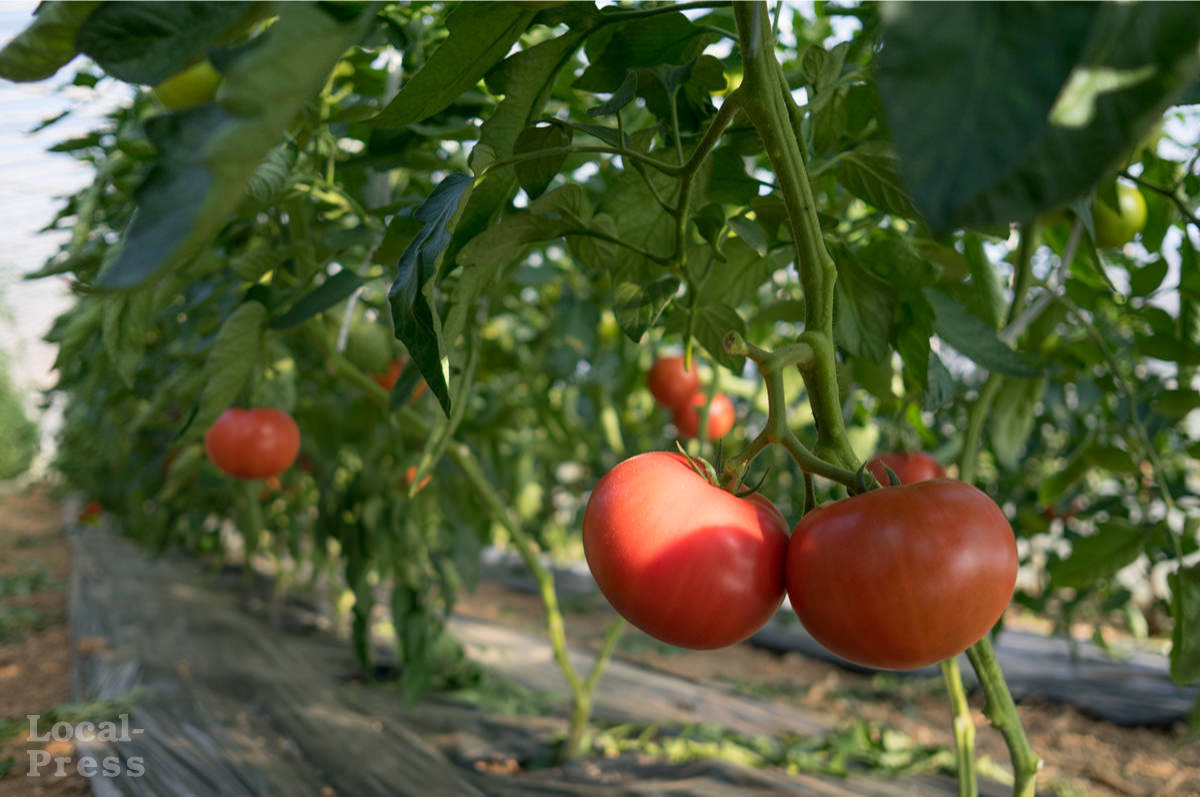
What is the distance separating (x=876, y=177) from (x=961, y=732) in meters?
0.47

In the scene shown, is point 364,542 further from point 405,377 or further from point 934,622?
point 934,622

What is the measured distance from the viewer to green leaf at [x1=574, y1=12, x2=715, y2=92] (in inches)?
18.4

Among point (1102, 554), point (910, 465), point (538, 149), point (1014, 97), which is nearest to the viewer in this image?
point (1014, 97)

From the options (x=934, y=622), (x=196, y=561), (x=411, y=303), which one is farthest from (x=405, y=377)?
(x=196, y=561)

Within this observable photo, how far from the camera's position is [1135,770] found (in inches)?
68.8

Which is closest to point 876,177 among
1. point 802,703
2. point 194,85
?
point 194,85

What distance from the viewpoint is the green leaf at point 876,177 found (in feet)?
1.60

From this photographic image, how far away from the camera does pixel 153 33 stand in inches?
11.3

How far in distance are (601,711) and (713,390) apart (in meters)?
1.06

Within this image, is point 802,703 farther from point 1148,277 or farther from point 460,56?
point 460,56

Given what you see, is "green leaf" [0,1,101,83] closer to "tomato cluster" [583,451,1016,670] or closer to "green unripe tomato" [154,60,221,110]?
"green unripe tomato" [154,60,221,110]

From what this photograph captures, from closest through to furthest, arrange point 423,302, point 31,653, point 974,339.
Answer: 1. point 423,302
2. point 974,339
3. point 31,653

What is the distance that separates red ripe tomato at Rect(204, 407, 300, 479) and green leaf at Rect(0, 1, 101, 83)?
28.1 inches

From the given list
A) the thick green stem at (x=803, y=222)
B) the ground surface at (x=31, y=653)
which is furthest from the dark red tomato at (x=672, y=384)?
the ground surface at (x=31, y=653)
